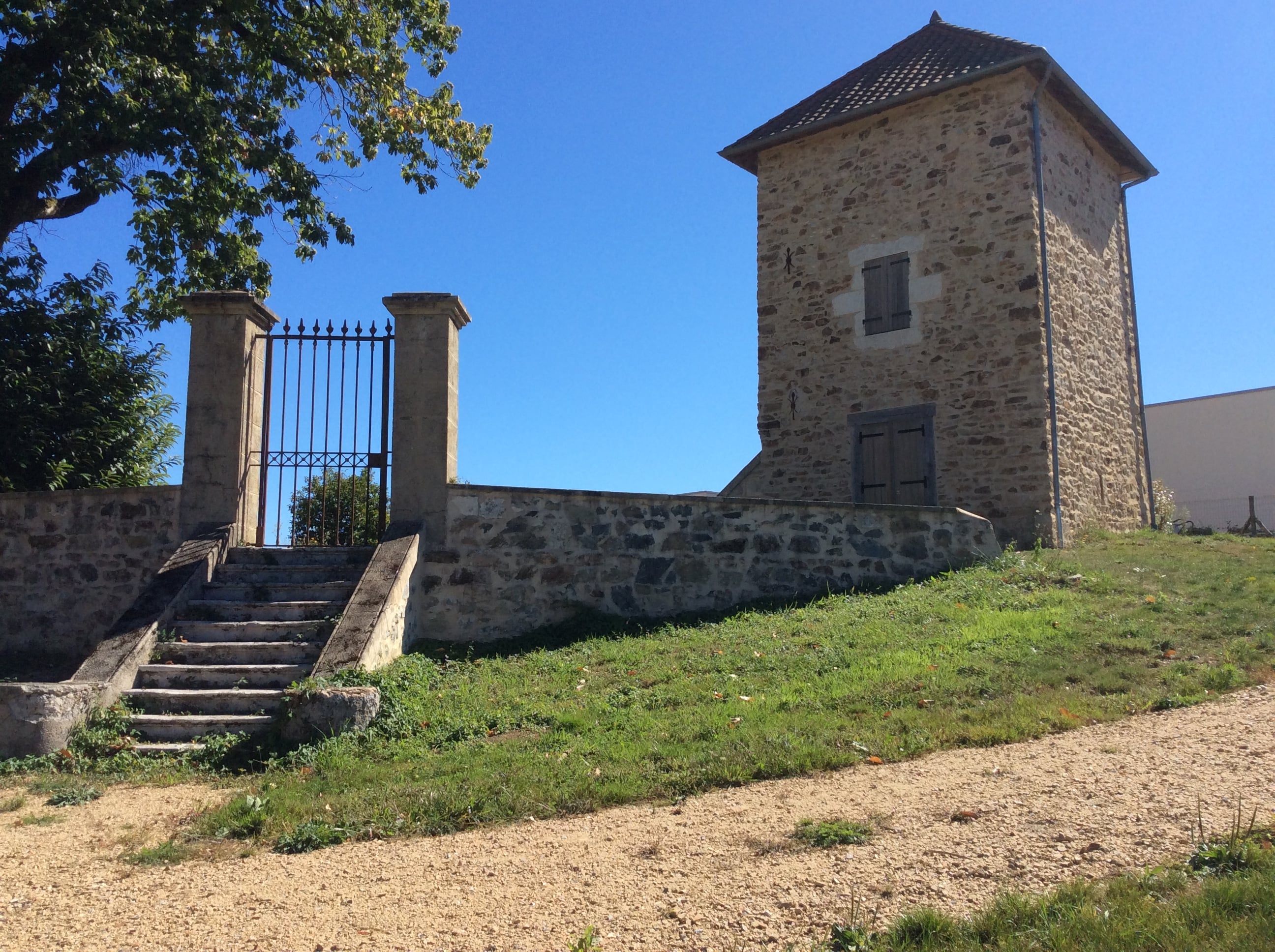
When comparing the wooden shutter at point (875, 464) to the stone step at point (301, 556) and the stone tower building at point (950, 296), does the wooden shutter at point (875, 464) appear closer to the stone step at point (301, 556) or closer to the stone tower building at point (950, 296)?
the stone tower building at point (950, 296)

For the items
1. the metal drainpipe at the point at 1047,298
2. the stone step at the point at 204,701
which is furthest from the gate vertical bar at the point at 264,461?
the metal drainpipe at the point at 1047,298

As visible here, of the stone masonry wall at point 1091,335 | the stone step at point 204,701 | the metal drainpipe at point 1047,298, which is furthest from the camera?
the stone masonry wall at point 1091,335

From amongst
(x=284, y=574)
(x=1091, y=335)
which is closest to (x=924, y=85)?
(x=1091, y=335)

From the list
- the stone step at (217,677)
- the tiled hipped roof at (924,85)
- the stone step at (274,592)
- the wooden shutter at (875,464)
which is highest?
the tiled hipped roof at (924,85)

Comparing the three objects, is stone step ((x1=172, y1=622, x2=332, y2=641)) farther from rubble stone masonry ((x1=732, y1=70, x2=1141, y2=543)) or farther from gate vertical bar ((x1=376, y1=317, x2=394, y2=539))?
rubble stone masonry ((x1=732, y1=70, x2=1141, y2=543))

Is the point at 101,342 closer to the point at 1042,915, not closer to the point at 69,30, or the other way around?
the point at 69,30

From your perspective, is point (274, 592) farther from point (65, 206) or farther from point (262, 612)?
Answer: point (65, 206)

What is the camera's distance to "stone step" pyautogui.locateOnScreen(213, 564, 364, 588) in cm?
841

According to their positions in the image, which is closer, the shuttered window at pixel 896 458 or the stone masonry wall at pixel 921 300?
→ the stone masonry wall at pixel 921 300

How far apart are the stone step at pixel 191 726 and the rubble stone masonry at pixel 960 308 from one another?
9144 millimetres

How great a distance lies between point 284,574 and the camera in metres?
8.55

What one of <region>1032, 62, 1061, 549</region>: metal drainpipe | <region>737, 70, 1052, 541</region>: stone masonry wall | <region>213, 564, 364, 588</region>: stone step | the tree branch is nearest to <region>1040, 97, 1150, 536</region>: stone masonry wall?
<region>1032, 62, 1061, 549</region>: metal drainpipe

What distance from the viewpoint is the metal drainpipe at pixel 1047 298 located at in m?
12.2

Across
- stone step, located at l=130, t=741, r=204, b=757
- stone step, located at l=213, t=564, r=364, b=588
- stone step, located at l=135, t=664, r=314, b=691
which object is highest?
stone step, located at l=213, t=564, r=364, b=588
